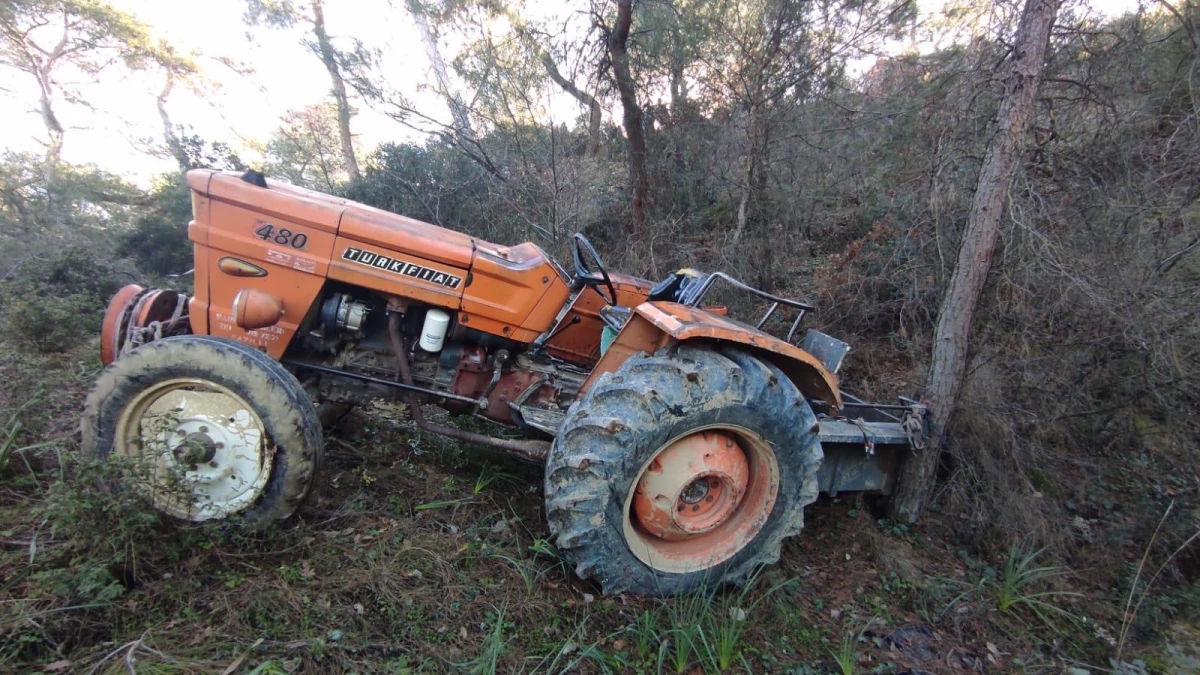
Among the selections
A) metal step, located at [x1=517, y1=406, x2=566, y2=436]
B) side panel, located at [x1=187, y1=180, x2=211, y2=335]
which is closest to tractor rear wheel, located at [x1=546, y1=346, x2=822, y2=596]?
metal step, located at [x1=517, y1=406, x2=566, y2=436]

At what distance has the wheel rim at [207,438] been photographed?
2.20 meters

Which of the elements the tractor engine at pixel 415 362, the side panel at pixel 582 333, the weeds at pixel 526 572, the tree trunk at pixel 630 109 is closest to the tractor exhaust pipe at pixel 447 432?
the tractor engine at pixel 415 362

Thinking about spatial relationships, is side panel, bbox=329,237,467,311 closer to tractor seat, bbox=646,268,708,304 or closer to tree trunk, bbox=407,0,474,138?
tractor seat, bbox=646,268,708,304

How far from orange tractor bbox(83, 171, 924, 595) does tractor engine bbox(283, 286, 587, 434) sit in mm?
11

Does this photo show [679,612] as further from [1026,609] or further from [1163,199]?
[1163,199]

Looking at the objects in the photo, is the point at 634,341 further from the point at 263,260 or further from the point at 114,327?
the point at 114,327

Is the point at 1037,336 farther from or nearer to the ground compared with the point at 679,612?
farther from the ground

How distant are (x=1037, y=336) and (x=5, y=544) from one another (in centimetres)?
502

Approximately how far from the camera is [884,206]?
5.98m

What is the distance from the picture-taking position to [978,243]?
9.98 ft

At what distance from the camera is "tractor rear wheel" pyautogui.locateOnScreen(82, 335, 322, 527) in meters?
2.17

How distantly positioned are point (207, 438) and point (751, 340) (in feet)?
7.13

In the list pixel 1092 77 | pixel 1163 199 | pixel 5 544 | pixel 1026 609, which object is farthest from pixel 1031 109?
pixel 5 544

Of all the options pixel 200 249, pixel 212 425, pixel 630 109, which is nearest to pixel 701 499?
pixel 212 425
